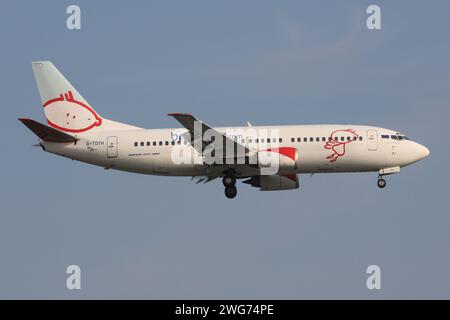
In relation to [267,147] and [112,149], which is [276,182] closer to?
[267,147]

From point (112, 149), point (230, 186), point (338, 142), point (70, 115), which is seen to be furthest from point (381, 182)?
point (70, 115)

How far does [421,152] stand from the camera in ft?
233

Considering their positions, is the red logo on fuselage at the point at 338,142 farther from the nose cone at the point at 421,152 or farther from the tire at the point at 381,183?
the nose cone at the point at 421,152

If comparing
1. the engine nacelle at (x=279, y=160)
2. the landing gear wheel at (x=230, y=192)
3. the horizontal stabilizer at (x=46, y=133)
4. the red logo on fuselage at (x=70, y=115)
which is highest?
the red logo on fuselage at (x=70, y=115)

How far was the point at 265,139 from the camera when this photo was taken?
229 ft

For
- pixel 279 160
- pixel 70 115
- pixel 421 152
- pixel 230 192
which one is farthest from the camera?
pixel 70 115

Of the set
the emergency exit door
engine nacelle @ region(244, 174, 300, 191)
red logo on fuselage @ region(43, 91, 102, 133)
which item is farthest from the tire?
red logo on fuselage @ region(43, 91, 102, 133)

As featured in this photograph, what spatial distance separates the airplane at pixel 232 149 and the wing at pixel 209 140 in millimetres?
69

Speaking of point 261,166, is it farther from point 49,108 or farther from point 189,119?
point 49,108

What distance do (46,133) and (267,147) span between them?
51.9ft

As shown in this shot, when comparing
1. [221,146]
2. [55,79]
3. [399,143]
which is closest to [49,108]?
[55,79]

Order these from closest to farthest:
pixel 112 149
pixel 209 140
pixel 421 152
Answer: pixel 209 140
pixel 112 149
pixel 421 152

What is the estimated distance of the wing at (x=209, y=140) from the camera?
6712cm

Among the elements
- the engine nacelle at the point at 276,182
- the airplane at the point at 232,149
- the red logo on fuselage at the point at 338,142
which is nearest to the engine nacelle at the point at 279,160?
the airplane at the point at 232,149
